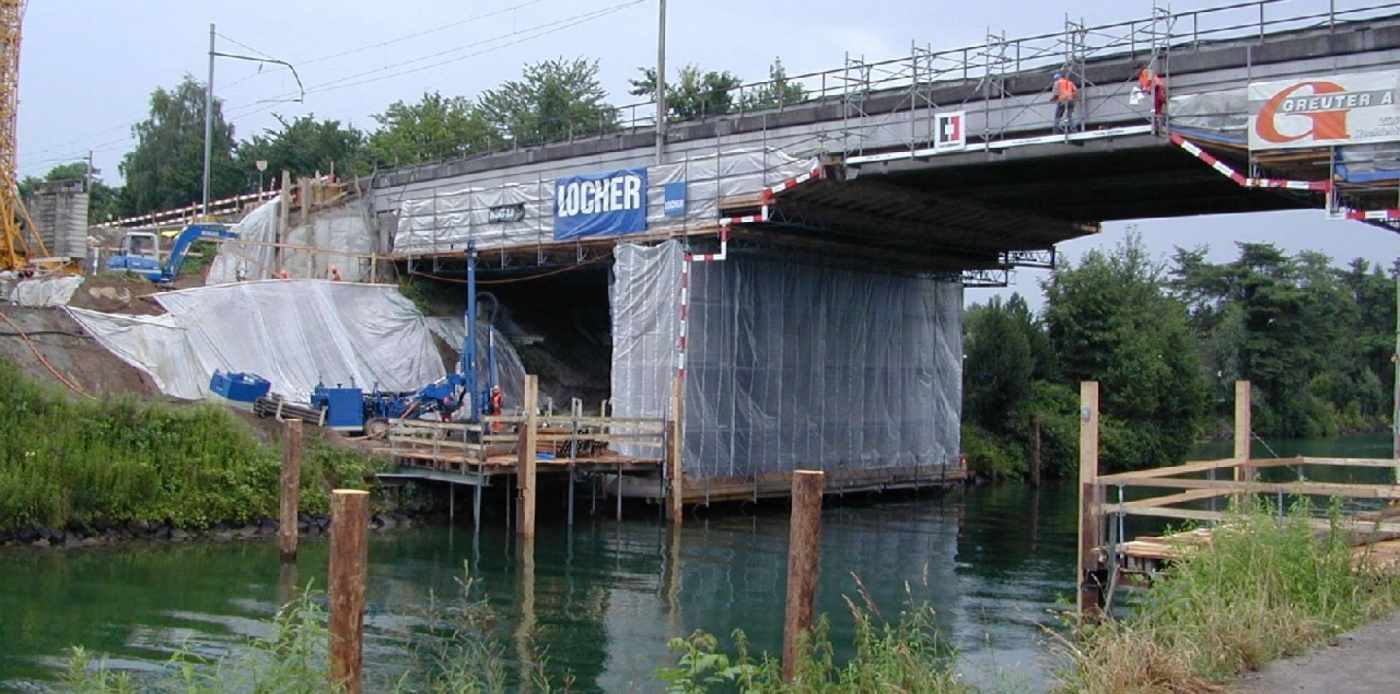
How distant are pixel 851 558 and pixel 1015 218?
11.4 metres

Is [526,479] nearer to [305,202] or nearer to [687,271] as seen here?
[687,271]

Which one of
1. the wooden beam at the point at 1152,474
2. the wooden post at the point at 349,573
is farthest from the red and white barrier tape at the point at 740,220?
the wooden post at the point at 349,573

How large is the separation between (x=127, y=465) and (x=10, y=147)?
1292cm

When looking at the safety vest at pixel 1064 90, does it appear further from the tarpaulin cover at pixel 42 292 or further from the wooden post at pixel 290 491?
the tarpaulin cover at pixel 42 292

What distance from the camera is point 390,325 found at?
38750 millimetres

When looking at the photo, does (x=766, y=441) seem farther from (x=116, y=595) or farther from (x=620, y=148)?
(x=116, y=595)

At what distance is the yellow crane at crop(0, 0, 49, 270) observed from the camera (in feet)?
107

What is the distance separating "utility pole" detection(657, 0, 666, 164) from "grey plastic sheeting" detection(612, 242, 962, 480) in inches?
114

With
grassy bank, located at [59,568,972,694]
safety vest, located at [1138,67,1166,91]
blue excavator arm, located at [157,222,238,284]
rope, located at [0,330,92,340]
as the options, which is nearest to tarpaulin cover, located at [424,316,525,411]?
blue excavator arm, located at [157,222,238,284]

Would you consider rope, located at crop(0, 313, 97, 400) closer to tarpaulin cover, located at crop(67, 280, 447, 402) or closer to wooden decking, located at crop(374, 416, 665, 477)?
tarpaulin cover, located at crop(67, 280, 447, 402)

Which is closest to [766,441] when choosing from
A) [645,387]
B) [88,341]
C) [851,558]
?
[645,387]

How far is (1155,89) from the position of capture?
76.3ft

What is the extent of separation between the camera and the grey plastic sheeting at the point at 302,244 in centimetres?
3903

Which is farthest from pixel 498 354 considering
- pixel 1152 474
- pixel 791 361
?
pixel 1152 474
